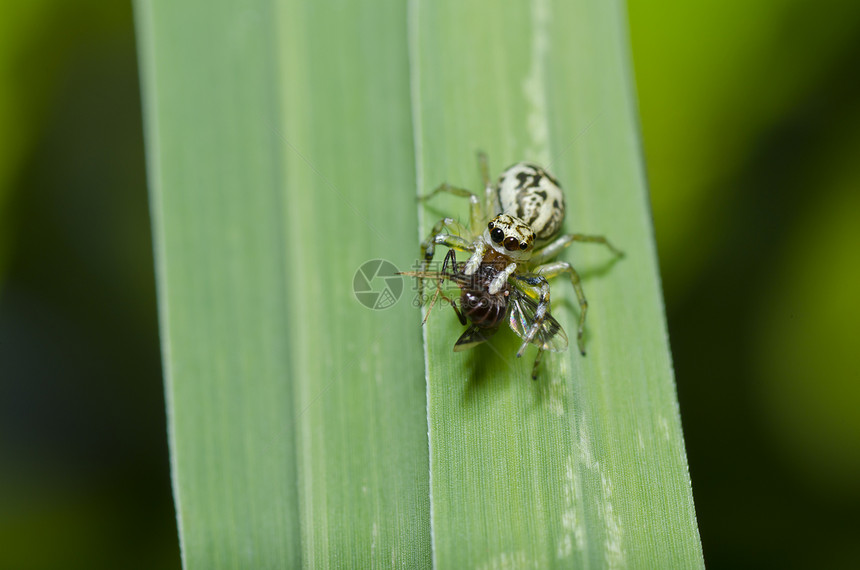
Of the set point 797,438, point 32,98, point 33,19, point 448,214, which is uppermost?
point 33,19

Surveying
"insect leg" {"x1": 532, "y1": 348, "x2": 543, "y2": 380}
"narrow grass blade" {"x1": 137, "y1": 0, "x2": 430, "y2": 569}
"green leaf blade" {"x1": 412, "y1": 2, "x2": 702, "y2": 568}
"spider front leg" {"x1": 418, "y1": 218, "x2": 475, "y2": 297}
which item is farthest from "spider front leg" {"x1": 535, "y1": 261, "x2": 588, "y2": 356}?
"narrow grass blade" {"x1": 137, "y1": 0, "x2": 430, "y2": 569}

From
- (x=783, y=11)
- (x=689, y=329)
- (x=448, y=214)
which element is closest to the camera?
(x=448, y=214)

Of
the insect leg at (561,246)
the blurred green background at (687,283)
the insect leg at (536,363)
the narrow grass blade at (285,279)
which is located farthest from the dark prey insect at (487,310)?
the blurred green background at (687,283)

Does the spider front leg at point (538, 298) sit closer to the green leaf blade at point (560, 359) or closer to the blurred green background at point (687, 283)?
the green leaf blade at point (560, 359)

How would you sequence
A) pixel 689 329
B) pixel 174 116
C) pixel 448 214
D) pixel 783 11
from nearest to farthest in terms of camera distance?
pixel 174 116 → pixel 448 214 → pixel 783 11 → pixel 689 329

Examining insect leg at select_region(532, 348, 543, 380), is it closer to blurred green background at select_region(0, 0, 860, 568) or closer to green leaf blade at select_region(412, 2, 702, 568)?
green leaf blade at select_region(412, 2, 702, 568)

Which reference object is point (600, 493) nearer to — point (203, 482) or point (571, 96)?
point (203, 482)

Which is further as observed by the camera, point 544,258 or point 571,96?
point 544,258

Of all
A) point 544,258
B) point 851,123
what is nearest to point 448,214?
point 544,258
